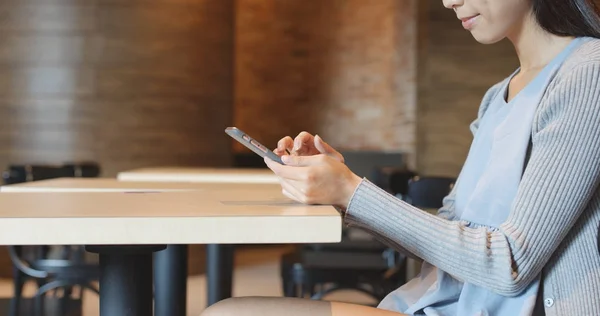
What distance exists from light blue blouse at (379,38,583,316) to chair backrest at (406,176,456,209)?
102 cm

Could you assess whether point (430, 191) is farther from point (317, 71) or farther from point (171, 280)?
point (317, 71)

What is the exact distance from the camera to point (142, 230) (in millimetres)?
1161

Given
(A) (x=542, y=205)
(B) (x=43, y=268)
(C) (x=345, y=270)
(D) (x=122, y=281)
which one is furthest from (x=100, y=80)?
(A) (x=542, y=205)

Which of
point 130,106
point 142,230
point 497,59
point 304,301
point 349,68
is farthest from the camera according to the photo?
point 349,68

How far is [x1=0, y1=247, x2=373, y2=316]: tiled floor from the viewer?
501 cm

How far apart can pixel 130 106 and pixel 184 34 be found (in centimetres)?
67

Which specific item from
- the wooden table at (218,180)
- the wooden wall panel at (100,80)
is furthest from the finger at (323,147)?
the wooden wall panel at (100,80)

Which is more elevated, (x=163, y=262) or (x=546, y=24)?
(x=546, y=24)

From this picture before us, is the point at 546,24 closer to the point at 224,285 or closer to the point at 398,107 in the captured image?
the point at 224,285

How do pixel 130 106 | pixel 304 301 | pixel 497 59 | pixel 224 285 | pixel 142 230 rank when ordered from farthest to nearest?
Result: pixel 130 106, pixel 497 59, pixel 224 285, pixel 304 301, pixel 142 230

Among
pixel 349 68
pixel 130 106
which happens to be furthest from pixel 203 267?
pixel 349 68

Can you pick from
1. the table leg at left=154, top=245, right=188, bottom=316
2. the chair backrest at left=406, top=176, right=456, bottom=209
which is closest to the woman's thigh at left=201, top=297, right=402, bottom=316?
the chair backrest at left=406, top=176, right=456, bottom=209

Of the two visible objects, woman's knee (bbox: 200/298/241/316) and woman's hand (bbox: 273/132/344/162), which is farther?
woman's hand (bbox: 273/132/344/162)

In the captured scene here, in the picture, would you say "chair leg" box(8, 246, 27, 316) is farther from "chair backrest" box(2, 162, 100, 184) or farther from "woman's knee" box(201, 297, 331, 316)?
A: "woman's knee" box(201, 297, 331, 316)
